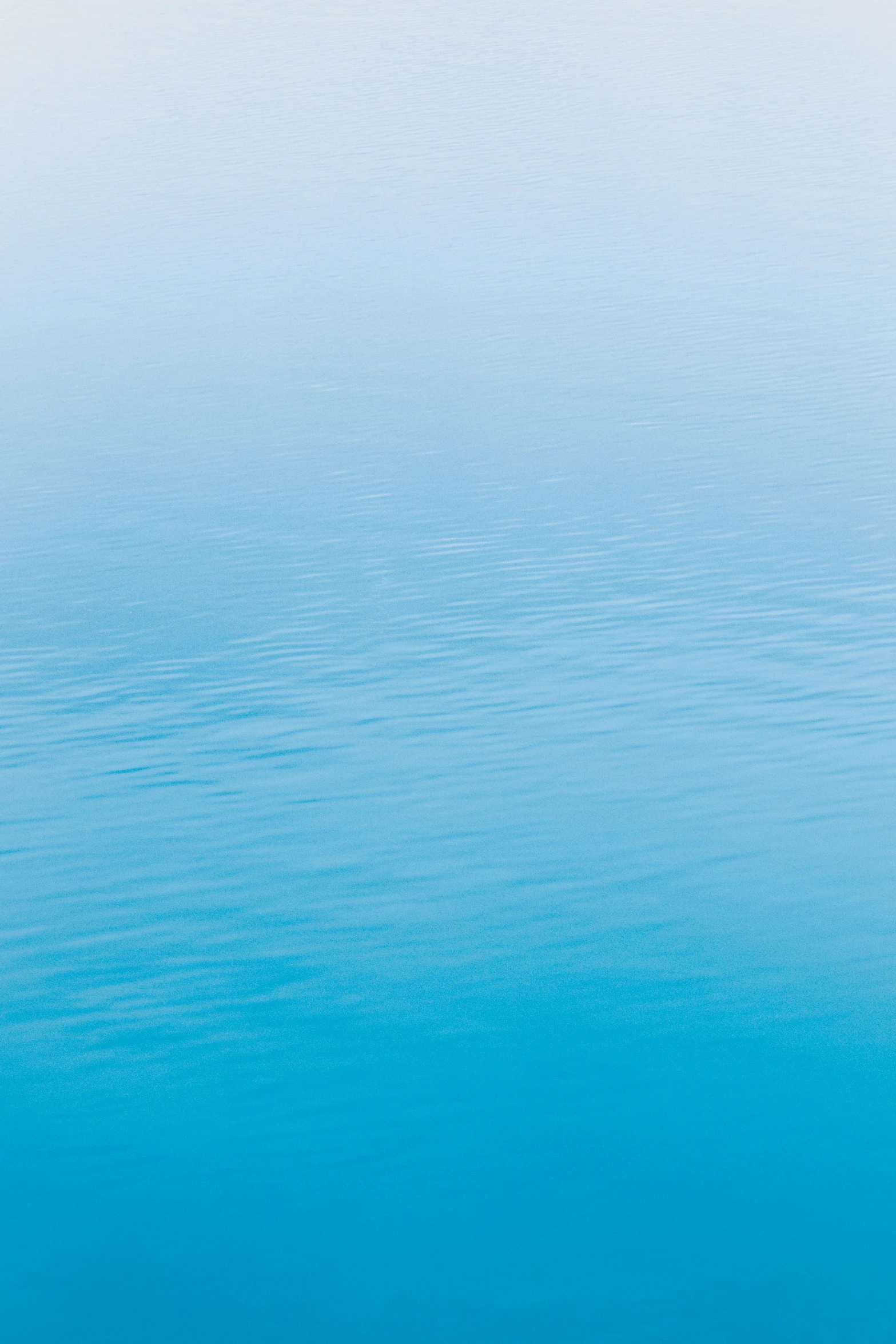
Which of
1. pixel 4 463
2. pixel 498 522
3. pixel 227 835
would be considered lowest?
pixel 227 835

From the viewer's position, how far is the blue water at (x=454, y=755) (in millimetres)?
3455

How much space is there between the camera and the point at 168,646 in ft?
18.8

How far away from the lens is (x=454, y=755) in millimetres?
5023

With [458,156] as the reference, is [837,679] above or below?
below

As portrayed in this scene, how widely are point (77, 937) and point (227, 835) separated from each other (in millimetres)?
594

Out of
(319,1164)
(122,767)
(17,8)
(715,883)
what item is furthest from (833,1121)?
(17,8)

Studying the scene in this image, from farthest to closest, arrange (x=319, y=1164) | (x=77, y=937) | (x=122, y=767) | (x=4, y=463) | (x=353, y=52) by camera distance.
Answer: (x=353, y=52) → (x=4, y=463) → (x=122, y=767) → (x=77, y=937) → (x=319, y=1164)

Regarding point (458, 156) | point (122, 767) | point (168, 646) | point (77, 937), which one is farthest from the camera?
point (458, 156)

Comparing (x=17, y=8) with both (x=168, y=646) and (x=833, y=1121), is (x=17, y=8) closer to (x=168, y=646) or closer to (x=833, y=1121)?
(x=168, y=646)

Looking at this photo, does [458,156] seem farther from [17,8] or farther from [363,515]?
[17,8]

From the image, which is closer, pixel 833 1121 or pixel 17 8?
pixel 833 1121

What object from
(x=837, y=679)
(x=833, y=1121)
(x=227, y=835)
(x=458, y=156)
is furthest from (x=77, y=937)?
(x=458, y=156)

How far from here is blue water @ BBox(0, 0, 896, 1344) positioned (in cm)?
346

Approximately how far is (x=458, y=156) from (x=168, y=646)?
619 cm
